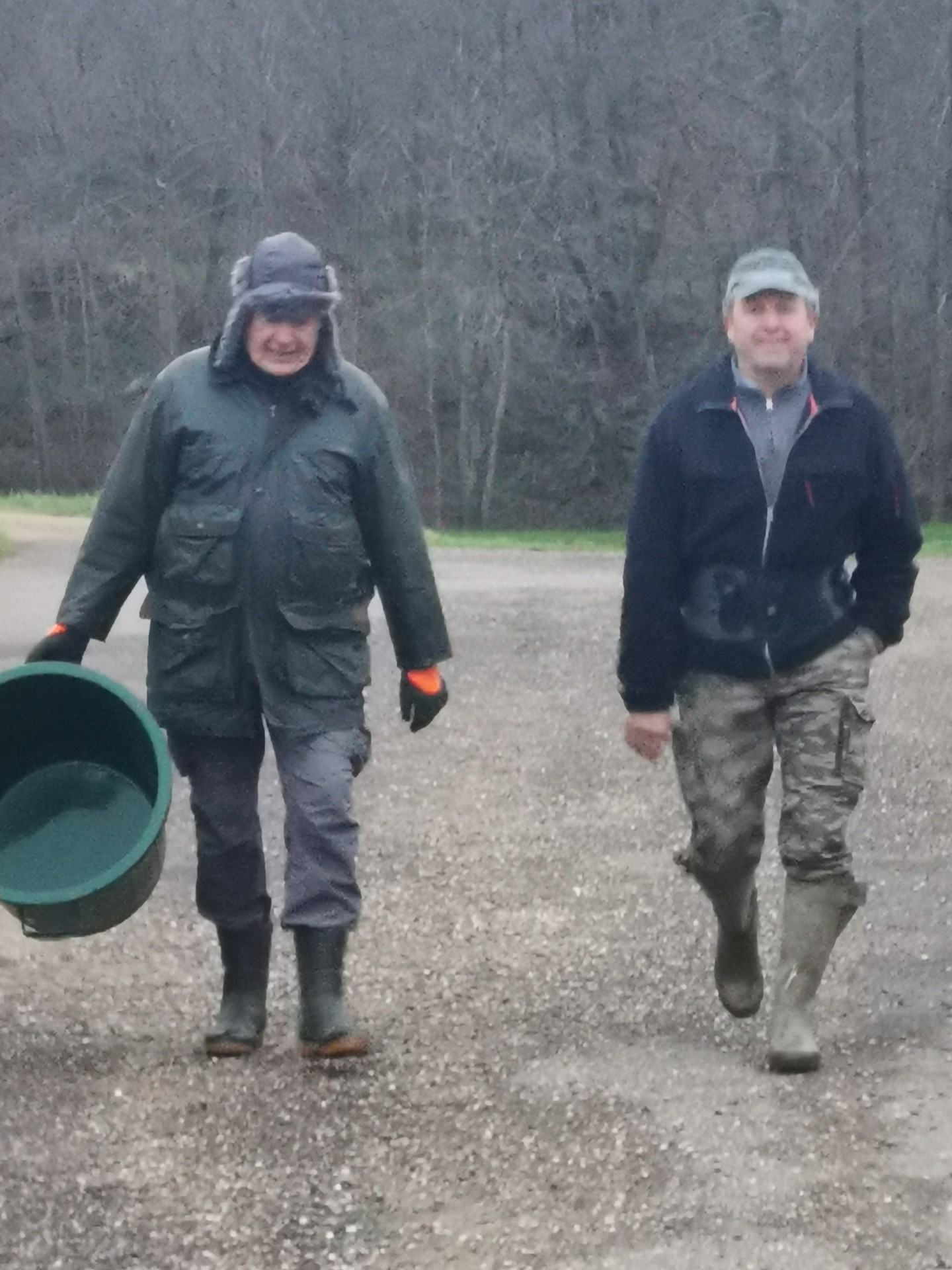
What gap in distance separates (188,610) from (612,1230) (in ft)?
6.32

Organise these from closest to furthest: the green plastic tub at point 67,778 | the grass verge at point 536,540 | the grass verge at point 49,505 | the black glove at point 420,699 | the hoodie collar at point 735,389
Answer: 1. the hoodie collar at point 735,389
2. the green plastic tub at point 67,778
3. the black glove at point 420,699
4. the grass verge at point 536,540
5. the grass verge at point 49,505

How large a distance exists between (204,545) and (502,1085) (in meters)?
1.41

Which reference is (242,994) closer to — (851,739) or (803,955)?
(803,955)

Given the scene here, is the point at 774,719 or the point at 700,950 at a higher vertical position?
the point at 774,719

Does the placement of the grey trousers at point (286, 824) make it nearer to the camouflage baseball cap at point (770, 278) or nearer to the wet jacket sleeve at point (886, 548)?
the wet jacket sleeve at point (886, 548)

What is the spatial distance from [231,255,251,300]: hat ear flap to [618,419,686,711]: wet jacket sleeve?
1.01 m

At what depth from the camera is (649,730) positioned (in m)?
5.41

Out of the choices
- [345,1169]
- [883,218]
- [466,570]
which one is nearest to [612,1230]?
[345,1169]

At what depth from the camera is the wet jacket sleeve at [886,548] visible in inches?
208

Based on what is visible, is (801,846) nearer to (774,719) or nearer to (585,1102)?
(774,719)

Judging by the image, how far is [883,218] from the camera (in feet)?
149

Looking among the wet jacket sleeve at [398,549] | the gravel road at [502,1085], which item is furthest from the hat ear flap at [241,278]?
the gravel road at [502,1085]

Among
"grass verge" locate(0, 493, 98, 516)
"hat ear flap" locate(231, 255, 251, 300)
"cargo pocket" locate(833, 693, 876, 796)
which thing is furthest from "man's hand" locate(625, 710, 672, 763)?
"grass verge" locate(0, 493, 98, 516)

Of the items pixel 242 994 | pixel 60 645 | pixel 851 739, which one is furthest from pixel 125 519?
pixel 851 739
